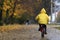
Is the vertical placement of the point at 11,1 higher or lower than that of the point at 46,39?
higher

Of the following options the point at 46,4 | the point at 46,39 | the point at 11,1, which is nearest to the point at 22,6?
the point at 11,1

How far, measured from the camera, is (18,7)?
160 ft

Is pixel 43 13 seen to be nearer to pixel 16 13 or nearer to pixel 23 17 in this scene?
pixel 16 13

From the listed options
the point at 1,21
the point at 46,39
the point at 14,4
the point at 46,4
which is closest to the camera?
the point at 46,39

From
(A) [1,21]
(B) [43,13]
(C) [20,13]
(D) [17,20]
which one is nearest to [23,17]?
(D) [17,20]

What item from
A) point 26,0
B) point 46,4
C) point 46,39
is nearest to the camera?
point 46,39

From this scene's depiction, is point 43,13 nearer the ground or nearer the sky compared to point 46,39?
nearer the sky

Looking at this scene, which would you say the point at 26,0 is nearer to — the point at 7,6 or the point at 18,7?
the point at 18,7

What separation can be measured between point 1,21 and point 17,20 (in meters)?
12.4

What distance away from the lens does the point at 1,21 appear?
41688mm

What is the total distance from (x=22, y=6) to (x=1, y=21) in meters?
8.10

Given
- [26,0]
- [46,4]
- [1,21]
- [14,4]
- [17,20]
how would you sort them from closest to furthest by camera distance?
[1,21], [14,4], [26,0], [17,20], [46,4]

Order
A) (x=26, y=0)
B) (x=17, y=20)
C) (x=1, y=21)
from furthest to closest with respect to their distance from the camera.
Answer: (x=17, y=20) → (x=26, y=0) → (x=1, y=21)

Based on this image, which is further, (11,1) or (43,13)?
(11,1)
